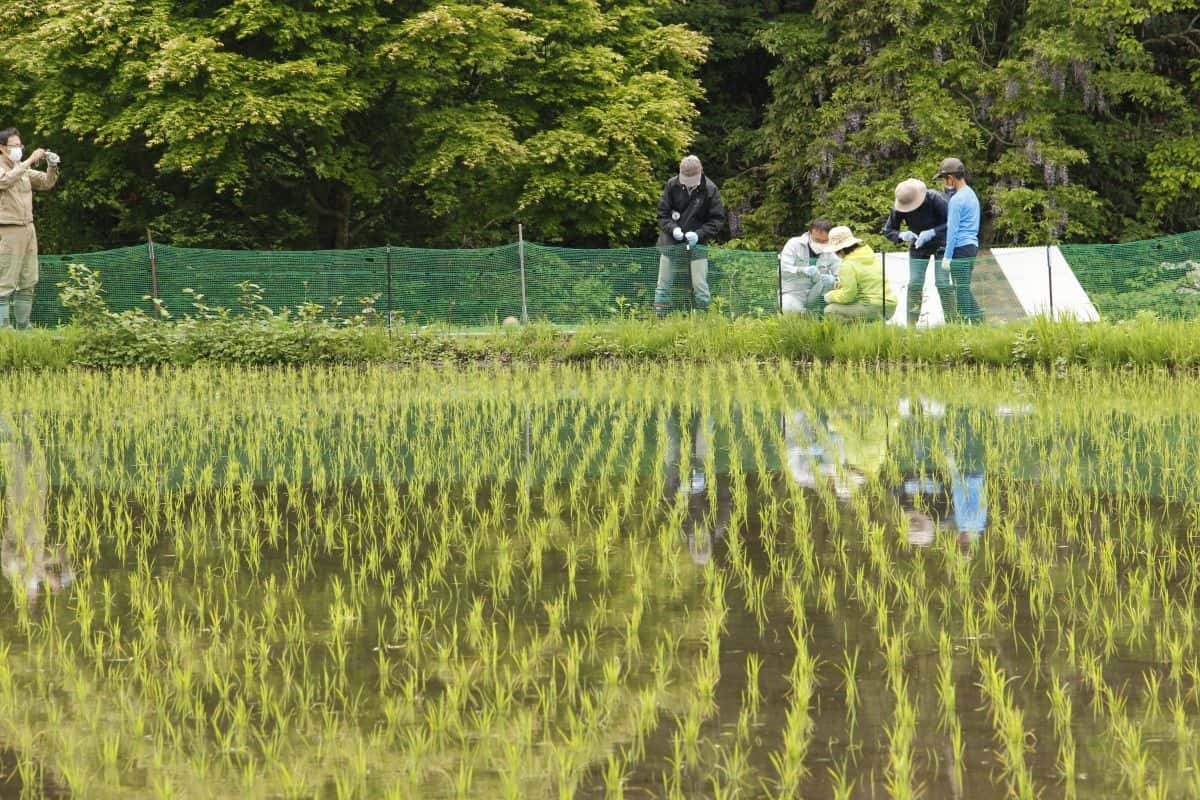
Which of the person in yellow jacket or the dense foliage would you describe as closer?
the person in yellow jacket

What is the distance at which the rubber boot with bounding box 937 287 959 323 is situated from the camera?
15.3 m

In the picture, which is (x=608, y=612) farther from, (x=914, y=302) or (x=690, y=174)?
(x=690, y=174)

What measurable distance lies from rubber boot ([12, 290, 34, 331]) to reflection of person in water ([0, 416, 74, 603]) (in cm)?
784

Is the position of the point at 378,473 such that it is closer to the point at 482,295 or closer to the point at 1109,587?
the point at 1109,587

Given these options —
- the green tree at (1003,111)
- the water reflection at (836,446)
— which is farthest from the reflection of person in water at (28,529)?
the green tree at (1003,111)

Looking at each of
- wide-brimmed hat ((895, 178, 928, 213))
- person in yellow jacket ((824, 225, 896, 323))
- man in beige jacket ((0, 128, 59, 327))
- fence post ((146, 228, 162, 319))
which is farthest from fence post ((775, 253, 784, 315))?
man in beige jacket ((0, 128, 59, 327))

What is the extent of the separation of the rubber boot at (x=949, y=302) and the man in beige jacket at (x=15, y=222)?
869 cm

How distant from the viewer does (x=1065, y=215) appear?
25.2 metres

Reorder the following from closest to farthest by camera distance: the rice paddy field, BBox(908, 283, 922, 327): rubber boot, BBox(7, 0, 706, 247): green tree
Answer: the rice paddy field
BBox(908, 283, 922, 327): rubber boot
BBox(7, 0, 706, 247): green tree

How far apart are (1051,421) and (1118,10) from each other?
17.2 m

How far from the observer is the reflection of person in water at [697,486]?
621 cm

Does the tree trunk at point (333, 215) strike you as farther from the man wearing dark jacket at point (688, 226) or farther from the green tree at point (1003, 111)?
the man wearing dark jacket at point (688, 226)

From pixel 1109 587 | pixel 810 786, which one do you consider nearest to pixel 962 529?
pixel 1109 587

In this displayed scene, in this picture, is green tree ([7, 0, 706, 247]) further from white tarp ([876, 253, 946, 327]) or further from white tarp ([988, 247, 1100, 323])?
white tarp ([988, 247, 1100, 323])
